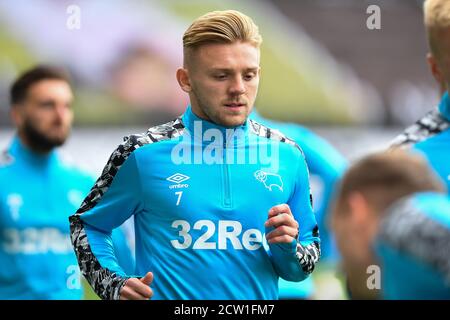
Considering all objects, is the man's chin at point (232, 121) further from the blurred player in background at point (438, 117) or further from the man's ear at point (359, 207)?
the man's ear at point (359, 207)

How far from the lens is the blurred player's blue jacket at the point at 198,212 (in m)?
4.02

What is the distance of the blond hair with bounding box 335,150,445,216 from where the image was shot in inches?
97.7

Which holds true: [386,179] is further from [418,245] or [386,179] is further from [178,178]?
[178,178]

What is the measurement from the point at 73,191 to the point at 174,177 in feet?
8.28

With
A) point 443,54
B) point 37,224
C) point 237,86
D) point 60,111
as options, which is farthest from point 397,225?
point 60,111

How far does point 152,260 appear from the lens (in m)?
4.05

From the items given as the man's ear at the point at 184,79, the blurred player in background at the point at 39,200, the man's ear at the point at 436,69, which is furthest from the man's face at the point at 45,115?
the man's ear at the point at 436,69

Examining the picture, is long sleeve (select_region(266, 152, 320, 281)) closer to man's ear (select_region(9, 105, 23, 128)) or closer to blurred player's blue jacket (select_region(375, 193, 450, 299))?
blurred player's blue jacket (select_region(375, 193, 450, 299))

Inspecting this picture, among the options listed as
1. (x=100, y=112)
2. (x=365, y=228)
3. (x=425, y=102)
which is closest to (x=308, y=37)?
(x=425, y=102)

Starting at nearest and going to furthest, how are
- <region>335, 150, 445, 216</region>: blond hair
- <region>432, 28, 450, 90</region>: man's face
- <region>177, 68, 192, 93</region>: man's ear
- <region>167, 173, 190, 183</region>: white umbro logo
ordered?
1. <region>335, 150, 445, 216</region>: blond hair
2. <region>432, 28, 450, 90</region>: man's face
3. <region>167, 173, 190, 183</region>: white umbro logo
4. <region>177, 68, 192, 93</region>: man's ear

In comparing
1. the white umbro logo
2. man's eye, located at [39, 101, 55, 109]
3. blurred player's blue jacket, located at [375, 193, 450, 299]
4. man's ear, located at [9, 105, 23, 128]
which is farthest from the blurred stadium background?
blurred player's blue jacket, located at [375, 193, 450, 299]

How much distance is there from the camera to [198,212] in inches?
159

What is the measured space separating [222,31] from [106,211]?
0.77m

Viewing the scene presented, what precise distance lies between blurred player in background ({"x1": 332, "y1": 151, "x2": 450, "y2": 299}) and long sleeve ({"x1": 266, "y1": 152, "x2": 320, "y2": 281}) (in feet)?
4.10
